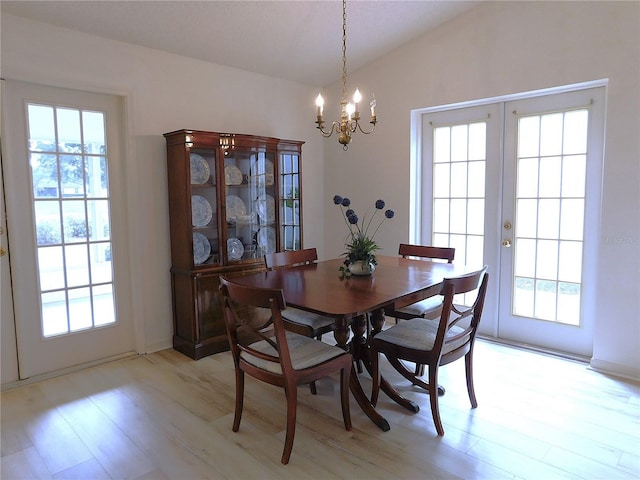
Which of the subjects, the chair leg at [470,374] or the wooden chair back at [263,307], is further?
the chair leg at [470,374]

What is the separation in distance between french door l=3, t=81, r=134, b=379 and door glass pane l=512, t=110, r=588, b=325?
10.7 ft

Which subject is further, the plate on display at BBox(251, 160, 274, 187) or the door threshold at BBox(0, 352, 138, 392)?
the plate on display at BBox(251, 160, 274, 187)

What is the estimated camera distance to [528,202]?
139 inches

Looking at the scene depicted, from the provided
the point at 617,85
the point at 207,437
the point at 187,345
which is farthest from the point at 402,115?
the point at 207,437

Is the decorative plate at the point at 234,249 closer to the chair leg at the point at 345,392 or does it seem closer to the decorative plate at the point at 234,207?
the decorative plate at the point at 234,207

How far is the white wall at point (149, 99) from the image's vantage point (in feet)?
9.29

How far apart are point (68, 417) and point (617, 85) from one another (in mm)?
4108

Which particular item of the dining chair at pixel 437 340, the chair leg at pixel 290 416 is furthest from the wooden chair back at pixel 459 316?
the chair leg at pixel 290 416

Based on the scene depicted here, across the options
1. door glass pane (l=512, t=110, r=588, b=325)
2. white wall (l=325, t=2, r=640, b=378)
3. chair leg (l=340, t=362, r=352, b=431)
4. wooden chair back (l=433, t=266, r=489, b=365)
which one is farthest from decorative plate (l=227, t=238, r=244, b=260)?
door glass pane (l=512, t=110, r=588, b=325)

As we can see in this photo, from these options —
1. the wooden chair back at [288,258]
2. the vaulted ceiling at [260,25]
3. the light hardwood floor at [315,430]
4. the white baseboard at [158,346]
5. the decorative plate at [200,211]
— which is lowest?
the light hardwood floor at [315,430]

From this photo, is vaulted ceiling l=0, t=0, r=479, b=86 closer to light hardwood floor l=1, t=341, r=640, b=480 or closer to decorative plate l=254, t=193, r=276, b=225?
decorative plate l=254, t=193, r=276, b=225

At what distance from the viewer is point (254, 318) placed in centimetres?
370

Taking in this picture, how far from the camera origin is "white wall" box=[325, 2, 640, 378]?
289cm

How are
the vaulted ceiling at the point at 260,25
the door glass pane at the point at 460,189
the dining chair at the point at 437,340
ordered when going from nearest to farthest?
the dining chair at the point at 437,340, the vaulted ceiling at the point at 260,25, the door glass pane at the point at 460,189
